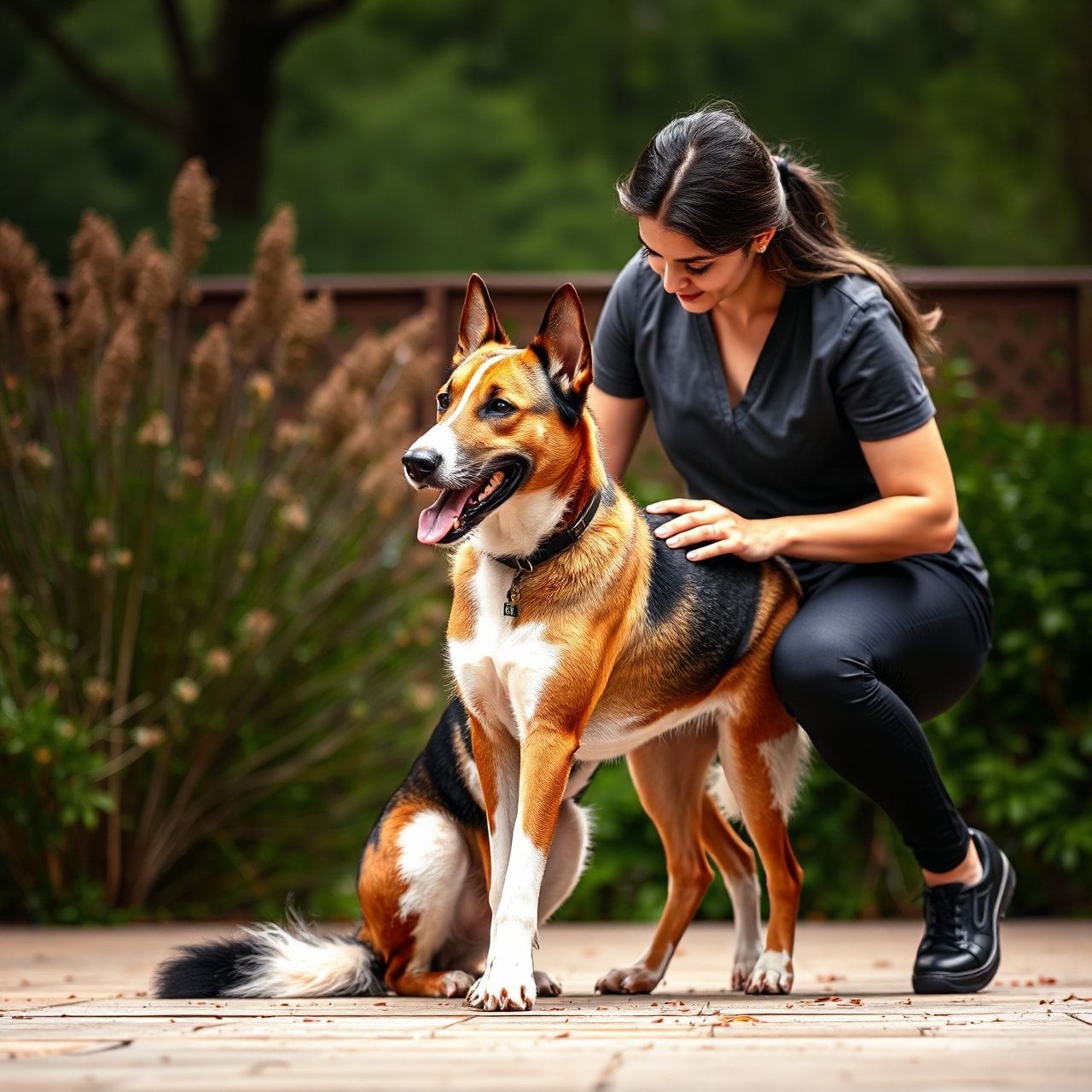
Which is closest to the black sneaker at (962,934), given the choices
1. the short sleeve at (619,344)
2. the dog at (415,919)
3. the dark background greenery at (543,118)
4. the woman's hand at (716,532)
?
the dog at (415,919)

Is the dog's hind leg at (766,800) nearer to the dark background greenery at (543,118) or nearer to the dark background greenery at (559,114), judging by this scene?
the dark background greenery at (543,118)

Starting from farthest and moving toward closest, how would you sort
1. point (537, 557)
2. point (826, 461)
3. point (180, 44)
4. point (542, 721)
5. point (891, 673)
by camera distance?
point (180, 44), point (826, 461), point (891, 673), point (537, 557), point (542, 721)

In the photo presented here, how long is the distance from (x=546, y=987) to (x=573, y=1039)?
917 millimetres

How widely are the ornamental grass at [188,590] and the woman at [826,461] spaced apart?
1791 millimetres

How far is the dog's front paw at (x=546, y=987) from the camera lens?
3170mm

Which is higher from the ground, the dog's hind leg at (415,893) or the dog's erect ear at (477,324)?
the dog's erect ear at (477,324)

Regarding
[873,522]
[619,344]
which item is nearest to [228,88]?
[619,344]

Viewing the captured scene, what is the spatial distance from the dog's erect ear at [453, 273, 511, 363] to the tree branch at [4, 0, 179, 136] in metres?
11.4

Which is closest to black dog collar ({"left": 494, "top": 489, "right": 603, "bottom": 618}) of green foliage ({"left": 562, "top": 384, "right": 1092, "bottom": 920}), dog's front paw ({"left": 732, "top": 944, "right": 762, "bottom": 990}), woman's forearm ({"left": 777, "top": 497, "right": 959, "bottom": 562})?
woman's forearm ({"left": 777, "top": 497, "right": 959, "bottom": 562})

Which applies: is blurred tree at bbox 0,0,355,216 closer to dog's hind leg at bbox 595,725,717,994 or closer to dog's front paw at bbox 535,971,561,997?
dog's hind leg at bbox 595,725,717,994

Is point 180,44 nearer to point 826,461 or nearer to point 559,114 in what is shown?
point 559,114

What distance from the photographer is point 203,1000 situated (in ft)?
9.91

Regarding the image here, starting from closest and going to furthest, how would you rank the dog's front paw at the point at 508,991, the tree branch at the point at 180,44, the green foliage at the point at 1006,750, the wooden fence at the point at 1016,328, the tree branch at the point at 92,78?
1. the dog's front paw at the point at 508,991
2. the green foliage at the point at 1006,750
3. the wooden fence at the point at 1016,328
4. the tree branch at the point at 180,44
5. the tree branch at the point at 92,78

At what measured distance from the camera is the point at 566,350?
117 inches
